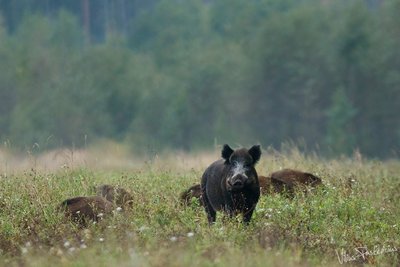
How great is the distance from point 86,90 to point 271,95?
1037cm

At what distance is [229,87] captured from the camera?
69312 millimetres

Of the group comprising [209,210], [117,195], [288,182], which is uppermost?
[117,195]

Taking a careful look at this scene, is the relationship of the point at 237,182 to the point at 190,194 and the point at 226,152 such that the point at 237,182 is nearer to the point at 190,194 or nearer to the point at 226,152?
the point at 226,152

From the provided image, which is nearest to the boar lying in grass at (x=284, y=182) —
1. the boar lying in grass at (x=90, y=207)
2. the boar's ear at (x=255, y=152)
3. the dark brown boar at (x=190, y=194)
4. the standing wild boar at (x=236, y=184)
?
the dark brown boar at (x=190, y=194)

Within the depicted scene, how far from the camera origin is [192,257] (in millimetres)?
11141

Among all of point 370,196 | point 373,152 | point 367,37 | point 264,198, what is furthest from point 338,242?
point 367,37

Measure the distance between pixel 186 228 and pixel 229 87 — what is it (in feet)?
182

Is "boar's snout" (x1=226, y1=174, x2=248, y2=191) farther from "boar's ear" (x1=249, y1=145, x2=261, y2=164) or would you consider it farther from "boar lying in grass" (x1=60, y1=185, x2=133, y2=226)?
"boar lying in grass" (x1=60, y1=185, x2=133, y2=226)

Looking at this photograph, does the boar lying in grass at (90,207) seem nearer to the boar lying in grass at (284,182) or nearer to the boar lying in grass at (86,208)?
the boar lying in grass at (86,208)

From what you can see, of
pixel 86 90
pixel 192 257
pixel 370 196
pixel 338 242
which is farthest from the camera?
pixel 86 90

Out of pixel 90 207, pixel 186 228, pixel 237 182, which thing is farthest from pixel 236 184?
pixel 90 207

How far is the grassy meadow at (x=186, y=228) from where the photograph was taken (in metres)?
11.6

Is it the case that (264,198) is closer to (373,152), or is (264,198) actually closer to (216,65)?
(373,152)

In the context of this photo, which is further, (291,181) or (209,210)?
(291,181)
